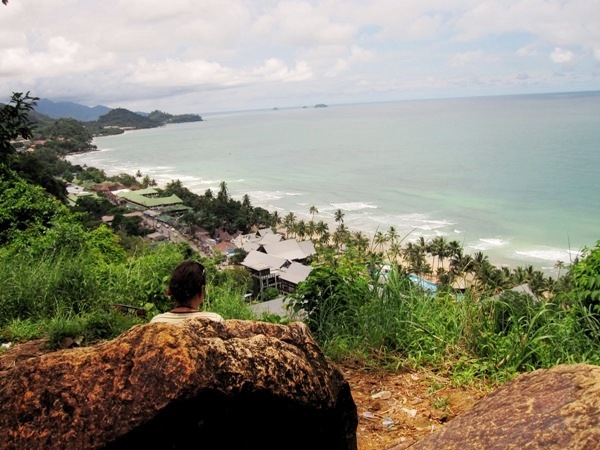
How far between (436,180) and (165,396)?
192 feet

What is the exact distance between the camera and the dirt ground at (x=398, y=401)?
264cm

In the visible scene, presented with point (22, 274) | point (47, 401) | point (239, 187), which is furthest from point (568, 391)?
point (239, 187)

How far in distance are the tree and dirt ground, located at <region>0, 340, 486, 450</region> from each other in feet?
7.06

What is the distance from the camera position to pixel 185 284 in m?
2.62

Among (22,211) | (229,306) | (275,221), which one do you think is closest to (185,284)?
(229,306)

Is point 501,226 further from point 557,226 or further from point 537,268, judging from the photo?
point 537,268

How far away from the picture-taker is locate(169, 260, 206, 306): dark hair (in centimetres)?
261

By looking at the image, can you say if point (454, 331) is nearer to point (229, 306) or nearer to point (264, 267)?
point (229, 306)

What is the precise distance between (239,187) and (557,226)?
1381 inches

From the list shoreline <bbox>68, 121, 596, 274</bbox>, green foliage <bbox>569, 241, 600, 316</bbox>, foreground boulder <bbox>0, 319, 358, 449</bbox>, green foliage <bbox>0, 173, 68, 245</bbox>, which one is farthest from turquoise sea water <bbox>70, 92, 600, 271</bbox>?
foreground boulder <bbox>0, 319, 358, 449</bbox>

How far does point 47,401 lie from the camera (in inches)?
64.0

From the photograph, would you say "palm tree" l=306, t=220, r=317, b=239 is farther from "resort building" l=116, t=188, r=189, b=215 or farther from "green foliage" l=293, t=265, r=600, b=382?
"green foliage" l=293, t=265, r=600, b=382

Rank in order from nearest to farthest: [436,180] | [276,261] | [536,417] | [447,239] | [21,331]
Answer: [536,417] < [21,331] < [276,261] < [447,239] < [436,180]

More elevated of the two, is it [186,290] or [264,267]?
[186,290]
